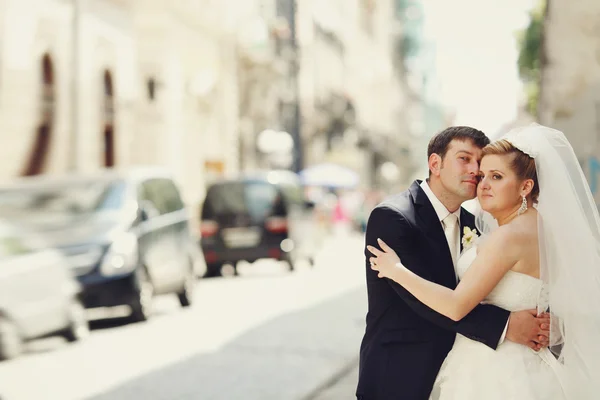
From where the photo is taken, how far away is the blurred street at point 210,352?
28.0 feet

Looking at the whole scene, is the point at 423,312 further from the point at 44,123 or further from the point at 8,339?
the point at 44,123

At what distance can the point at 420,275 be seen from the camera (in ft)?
12.6

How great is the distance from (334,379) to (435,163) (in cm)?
502

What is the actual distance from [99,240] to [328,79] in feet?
159

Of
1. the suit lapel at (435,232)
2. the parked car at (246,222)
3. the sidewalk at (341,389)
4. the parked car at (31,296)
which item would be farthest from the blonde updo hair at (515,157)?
the parked car at (246,222)

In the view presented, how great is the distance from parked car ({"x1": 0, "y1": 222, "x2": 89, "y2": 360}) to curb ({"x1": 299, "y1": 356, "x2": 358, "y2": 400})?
Result: 10.8ft

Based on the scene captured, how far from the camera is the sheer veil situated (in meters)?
3.80

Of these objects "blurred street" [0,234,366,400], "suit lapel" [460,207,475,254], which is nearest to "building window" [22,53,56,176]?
"blurred street" [0,234,366,400]

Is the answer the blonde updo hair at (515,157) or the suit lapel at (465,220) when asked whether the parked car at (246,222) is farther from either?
the blonde updo hair at (515,157)

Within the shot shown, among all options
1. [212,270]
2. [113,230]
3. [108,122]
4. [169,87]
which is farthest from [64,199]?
[169,87]

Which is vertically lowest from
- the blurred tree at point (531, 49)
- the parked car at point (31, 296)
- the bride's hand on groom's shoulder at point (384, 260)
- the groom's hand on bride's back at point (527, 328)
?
the parked car at point (31, 296)

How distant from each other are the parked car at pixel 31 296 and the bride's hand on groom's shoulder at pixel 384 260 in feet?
23.7

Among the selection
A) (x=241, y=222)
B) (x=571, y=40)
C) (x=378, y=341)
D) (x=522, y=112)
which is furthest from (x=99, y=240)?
(x=522, y=112)

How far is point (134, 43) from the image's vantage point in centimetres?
2875
